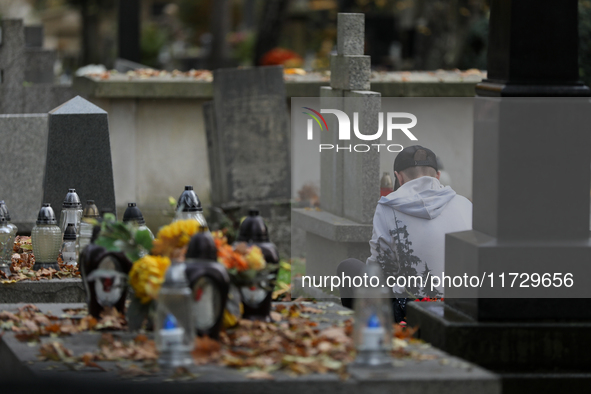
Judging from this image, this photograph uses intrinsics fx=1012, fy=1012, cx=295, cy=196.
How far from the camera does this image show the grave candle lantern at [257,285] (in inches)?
173

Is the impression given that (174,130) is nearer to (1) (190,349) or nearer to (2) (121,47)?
(2) (121,47)

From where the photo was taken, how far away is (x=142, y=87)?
12.2 meters

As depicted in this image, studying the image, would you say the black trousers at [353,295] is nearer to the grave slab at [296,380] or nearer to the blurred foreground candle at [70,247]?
the blurred foreground candle at [70,247]

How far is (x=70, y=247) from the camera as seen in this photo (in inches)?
259

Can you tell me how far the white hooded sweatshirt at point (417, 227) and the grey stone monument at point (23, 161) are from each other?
4.56 m

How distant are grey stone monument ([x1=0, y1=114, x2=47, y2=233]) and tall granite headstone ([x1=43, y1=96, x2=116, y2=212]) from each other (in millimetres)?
1940

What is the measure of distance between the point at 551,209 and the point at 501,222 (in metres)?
0.26

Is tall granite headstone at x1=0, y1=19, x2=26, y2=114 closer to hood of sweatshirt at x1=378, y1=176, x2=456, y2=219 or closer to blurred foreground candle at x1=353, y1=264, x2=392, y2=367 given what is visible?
hood of sweatshirt at x1=378, y1=176, x2=456, y2=219

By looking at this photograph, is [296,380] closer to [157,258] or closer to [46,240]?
[157,258]

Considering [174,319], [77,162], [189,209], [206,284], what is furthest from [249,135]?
[174,319]

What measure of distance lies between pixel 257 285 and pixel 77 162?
12.7 feet

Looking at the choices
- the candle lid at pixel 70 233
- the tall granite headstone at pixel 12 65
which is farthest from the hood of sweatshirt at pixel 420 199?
the tall granite headstone at pixel 12 65

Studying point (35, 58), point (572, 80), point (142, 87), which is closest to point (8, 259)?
point (572, 80)

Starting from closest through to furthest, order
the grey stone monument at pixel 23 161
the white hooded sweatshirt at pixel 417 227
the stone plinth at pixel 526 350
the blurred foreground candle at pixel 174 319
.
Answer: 1. the blurred foreground candle at pixel 174 319
2. the stone plinth at pixel 526 350
3. the white hooded sweatshirt at pixel 417 227
4. the grey stone monument at pixel 23 161
